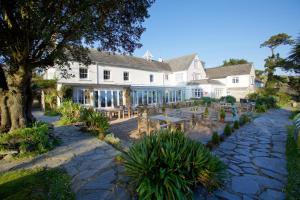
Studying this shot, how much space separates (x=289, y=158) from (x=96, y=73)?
813 inches

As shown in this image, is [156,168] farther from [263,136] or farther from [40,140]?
[263,136]

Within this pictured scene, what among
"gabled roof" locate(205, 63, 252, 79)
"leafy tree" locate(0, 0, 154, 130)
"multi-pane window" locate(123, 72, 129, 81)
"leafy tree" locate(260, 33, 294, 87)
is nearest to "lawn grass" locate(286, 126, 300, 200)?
"leafy tree" locate(0, 0, 154, 130)

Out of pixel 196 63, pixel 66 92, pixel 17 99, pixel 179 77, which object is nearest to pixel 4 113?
pixel 17 99

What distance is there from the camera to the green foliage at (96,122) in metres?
9.18

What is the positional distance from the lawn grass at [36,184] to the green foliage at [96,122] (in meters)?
3.96

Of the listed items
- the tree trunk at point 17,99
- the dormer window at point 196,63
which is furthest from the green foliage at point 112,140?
the dormer window at point 196,63

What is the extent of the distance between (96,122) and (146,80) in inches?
785

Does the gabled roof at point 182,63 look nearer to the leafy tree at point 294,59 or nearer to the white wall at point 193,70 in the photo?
the white wall at point 193,70

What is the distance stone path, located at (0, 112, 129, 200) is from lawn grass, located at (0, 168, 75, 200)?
231 mm

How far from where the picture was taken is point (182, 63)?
35.6 meters

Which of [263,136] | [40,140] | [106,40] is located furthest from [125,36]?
[263,136]

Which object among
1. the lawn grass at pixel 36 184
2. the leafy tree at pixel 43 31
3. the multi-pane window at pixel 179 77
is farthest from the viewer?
the multi-pane window at pixel 179 77

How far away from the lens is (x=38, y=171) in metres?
4.96

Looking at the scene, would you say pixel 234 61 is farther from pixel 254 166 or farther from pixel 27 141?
pixel 27 141
